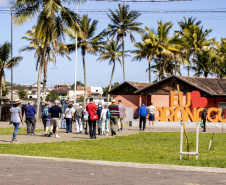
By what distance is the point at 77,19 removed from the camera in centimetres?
3341

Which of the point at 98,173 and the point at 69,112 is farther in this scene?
the point at 69,112

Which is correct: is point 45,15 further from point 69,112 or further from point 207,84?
point 207,84

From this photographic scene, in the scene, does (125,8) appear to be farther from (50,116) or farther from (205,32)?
(50,116)

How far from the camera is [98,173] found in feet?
32.4

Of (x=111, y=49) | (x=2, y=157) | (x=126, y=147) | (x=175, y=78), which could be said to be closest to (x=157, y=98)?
(x=175, y=78)

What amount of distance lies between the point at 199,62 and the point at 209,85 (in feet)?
59.8

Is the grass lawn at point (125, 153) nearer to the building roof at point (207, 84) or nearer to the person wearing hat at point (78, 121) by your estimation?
the person wearing hat at point (78, 121)

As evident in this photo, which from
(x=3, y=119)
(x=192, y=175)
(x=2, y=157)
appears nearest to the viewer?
(x=192, y=175)

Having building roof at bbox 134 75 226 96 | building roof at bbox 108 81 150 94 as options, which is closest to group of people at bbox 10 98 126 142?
building roof at bbox 134 75 226 96

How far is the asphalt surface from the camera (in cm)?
883

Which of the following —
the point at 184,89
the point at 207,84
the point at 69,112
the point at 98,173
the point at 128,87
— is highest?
the point at 128,87

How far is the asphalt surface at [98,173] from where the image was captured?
883 cm

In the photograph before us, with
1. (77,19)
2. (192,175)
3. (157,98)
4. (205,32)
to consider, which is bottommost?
(192,175)

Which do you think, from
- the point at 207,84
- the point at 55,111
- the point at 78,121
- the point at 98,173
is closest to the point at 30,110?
the point at 55,111
